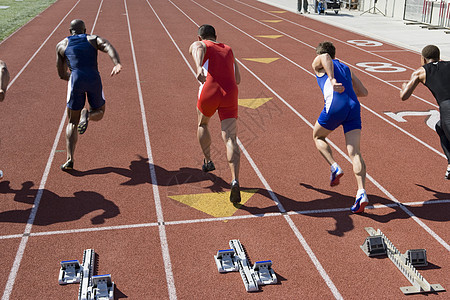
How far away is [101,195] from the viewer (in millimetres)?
6230

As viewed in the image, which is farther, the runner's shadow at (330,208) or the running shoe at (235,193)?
the running shoe at (235,193)

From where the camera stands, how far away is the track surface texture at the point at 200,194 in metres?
4.60

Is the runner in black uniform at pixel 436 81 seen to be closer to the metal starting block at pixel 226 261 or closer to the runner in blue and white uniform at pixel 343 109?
the runner in blue and white uniform at pixel 343 109

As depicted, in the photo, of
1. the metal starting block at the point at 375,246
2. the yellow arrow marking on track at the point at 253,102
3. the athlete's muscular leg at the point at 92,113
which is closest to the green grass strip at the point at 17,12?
the yellow arrow marking on track at the point at 253,102

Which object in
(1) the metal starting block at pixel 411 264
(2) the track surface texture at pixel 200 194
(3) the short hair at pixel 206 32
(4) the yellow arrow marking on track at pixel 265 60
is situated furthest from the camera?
(4) the yellow arrow marking on track at pixel 265 60

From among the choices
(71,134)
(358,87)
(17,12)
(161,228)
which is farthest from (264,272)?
(17,12)

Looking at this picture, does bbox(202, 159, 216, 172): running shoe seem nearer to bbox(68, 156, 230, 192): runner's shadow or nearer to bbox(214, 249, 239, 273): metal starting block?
bbox(68, 156, 230, 192): runner's shadow

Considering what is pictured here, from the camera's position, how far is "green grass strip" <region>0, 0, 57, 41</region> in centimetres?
2108

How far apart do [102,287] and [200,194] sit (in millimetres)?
2206

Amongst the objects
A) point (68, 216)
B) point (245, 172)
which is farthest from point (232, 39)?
point (68, 216)

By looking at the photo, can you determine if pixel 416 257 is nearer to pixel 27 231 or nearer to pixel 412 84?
pixel 412 84

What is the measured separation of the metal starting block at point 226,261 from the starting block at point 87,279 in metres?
1.00

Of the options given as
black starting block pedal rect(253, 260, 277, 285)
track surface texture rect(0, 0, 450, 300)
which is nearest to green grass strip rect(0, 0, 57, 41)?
track surface texture rect(0, 0, 450, 300)

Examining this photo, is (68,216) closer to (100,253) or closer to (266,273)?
(100,253)
